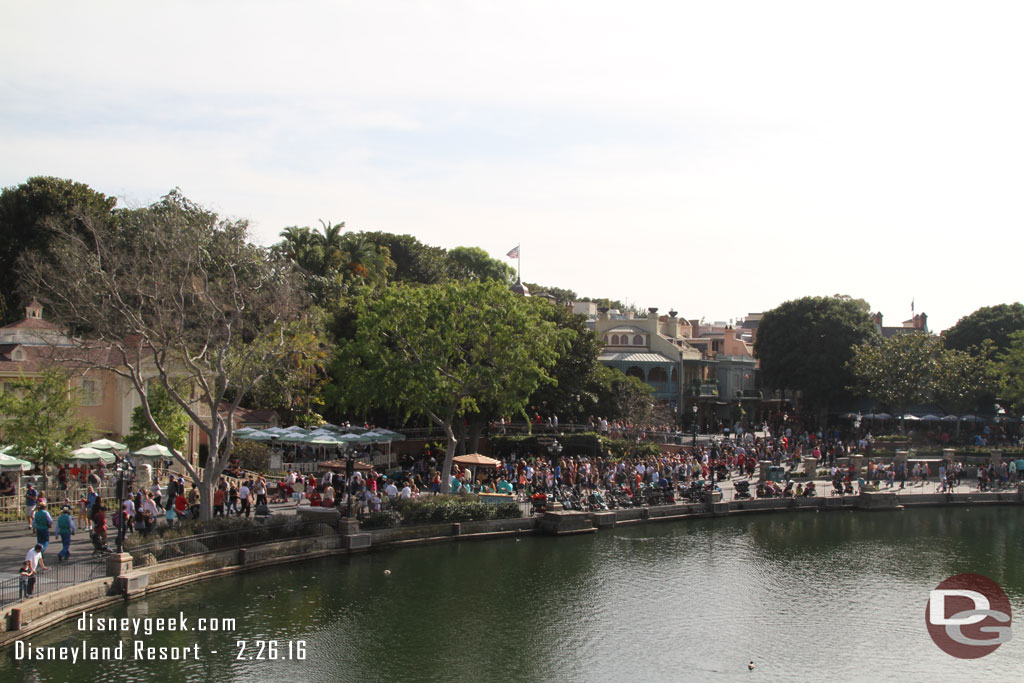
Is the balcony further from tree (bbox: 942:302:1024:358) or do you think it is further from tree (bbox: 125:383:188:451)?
tree (bbox: 125:383:188:451)

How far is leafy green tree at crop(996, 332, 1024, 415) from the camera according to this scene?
58062 millimetres

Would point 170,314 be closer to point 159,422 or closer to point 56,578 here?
point 159,422

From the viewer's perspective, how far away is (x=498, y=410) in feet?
147

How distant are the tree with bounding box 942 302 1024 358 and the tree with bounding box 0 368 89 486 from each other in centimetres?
6385

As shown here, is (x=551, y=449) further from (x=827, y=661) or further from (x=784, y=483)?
(x=827, y=661)

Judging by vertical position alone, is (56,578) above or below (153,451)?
below

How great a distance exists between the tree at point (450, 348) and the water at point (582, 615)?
21.4 ft

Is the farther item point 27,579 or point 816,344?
point 816,344

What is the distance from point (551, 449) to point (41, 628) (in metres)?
30.0

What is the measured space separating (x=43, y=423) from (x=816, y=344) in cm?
5758

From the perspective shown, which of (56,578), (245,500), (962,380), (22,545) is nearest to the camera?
(56,578)

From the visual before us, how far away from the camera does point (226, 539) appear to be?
2666 cm

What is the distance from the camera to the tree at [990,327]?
2876 inches

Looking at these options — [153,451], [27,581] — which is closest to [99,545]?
[27,581]
